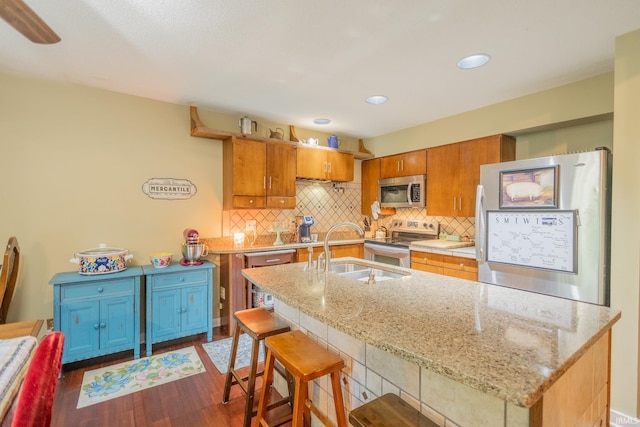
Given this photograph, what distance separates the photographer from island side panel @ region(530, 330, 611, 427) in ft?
2.72

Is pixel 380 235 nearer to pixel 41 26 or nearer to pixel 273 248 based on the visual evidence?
pixel 273 248

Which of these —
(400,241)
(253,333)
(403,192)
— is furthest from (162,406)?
(403,192)

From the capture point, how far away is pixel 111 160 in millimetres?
2877

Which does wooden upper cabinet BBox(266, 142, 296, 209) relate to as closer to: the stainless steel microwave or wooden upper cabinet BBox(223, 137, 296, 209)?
wooden upper cabinet BBox(223, 137, 296, 209)

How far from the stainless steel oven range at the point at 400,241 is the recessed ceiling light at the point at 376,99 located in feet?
5.29

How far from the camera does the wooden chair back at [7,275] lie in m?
2.00

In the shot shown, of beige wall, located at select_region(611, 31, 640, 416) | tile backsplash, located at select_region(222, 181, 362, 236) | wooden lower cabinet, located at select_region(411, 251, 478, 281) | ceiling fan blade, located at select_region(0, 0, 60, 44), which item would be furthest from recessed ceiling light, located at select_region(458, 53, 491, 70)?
ceiling fan blade, located at select_region(0, 0, 60, 44)

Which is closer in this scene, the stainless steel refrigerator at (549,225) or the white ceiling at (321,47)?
the white ceiling at (321,47)

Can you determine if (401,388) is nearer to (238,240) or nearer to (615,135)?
(615,135)

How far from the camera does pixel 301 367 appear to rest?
1284 mm

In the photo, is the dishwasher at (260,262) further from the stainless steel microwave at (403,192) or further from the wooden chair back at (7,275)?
the wooden chair back at (7,275)

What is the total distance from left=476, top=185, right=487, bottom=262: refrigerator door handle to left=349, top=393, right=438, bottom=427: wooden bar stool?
1966mm

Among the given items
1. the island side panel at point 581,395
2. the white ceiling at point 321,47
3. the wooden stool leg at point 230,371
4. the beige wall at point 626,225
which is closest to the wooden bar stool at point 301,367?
the wooden stool leg at point 230,371

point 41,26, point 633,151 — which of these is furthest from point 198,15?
point 633,151
